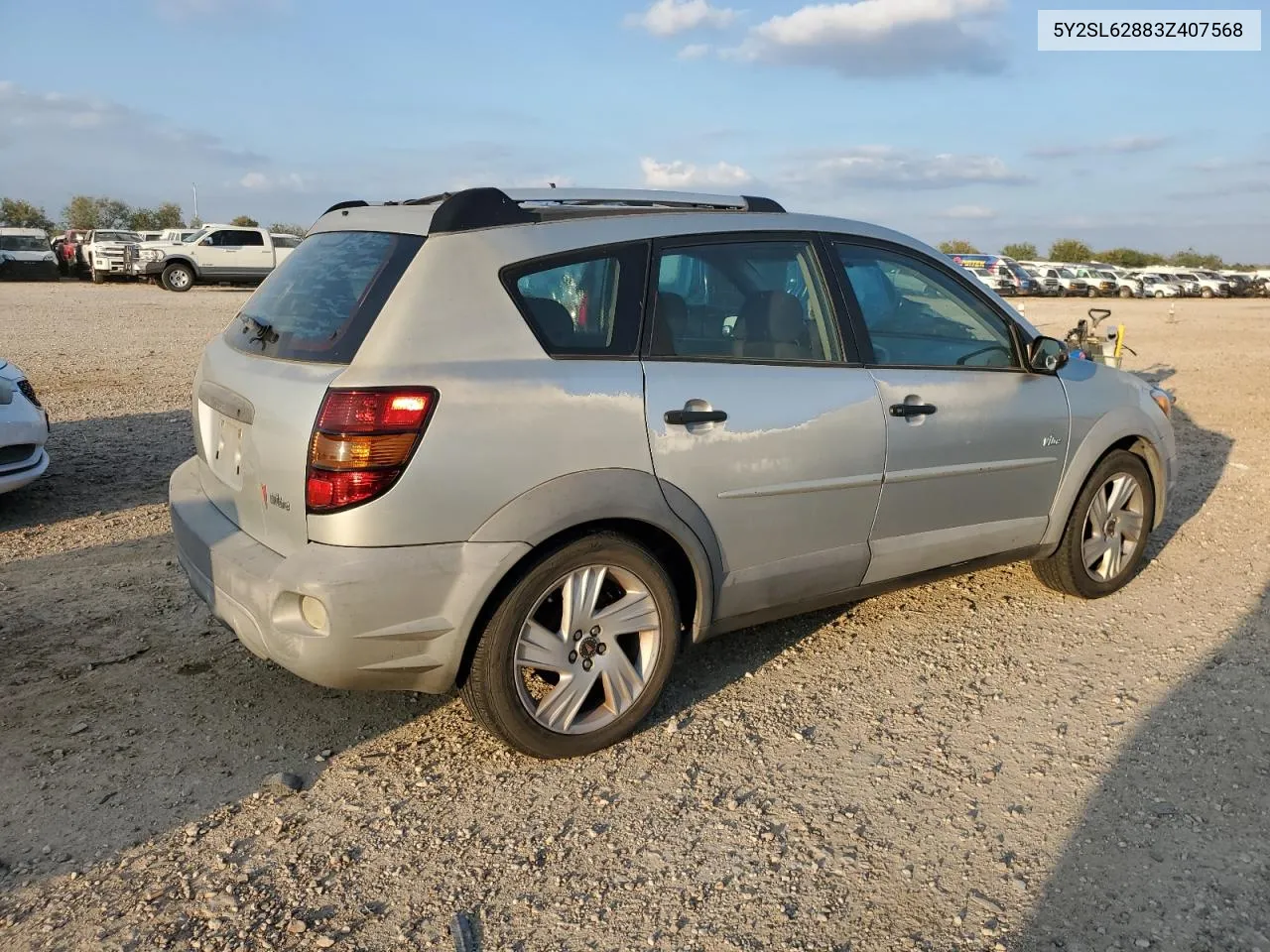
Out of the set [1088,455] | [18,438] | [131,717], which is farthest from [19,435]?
[1088,455]

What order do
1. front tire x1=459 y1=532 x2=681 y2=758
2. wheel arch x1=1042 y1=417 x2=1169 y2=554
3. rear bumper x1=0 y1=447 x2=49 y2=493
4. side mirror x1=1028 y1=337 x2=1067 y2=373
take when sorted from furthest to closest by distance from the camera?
rear bumper x1=0 y1=447 x2=49 y2=493 < wheel arch x1=1042 y1=417 x2=1169 y2=554 < side mirror x1=1028 y1=337 x2=1067 y2=373 < front tire x1=459 y1=532 x2=681 y2=758

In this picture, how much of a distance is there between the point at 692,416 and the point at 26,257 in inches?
1214

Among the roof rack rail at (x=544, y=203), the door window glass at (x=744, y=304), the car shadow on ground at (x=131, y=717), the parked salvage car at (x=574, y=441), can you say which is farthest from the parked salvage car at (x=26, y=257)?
the door window glass at (x=744, y=304)

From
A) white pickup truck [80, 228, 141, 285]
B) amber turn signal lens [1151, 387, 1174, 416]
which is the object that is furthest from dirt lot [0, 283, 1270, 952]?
white pickup truck [80, 228, 141, 285]

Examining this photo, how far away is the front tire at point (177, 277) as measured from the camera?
2702 cm

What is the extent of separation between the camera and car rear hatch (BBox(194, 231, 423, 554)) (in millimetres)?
2920

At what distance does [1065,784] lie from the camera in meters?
3.24

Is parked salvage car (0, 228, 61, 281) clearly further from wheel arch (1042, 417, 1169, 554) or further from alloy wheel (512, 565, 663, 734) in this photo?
wheel arch (1042, 417, 1169, 554)

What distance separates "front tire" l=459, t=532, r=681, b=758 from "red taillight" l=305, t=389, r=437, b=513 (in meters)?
0.55

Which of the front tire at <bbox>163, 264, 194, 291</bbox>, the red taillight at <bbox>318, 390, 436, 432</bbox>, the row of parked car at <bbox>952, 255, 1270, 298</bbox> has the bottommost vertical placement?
the row of parked car at <bbox>952, 255, 1270, 298</bbox>

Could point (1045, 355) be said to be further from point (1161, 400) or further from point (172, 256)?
point (172, 256)

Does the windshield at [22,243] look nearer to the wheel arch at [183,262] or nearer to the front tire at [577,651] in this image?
the wheel arch at [183,262]

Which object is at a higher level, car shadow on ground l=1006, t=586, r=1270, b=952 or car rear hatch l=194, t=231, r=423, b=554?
car rear hatch l=194, t=231, r=423, b=554

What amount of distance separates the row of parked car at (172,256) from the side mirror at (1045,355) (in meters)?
25.2
